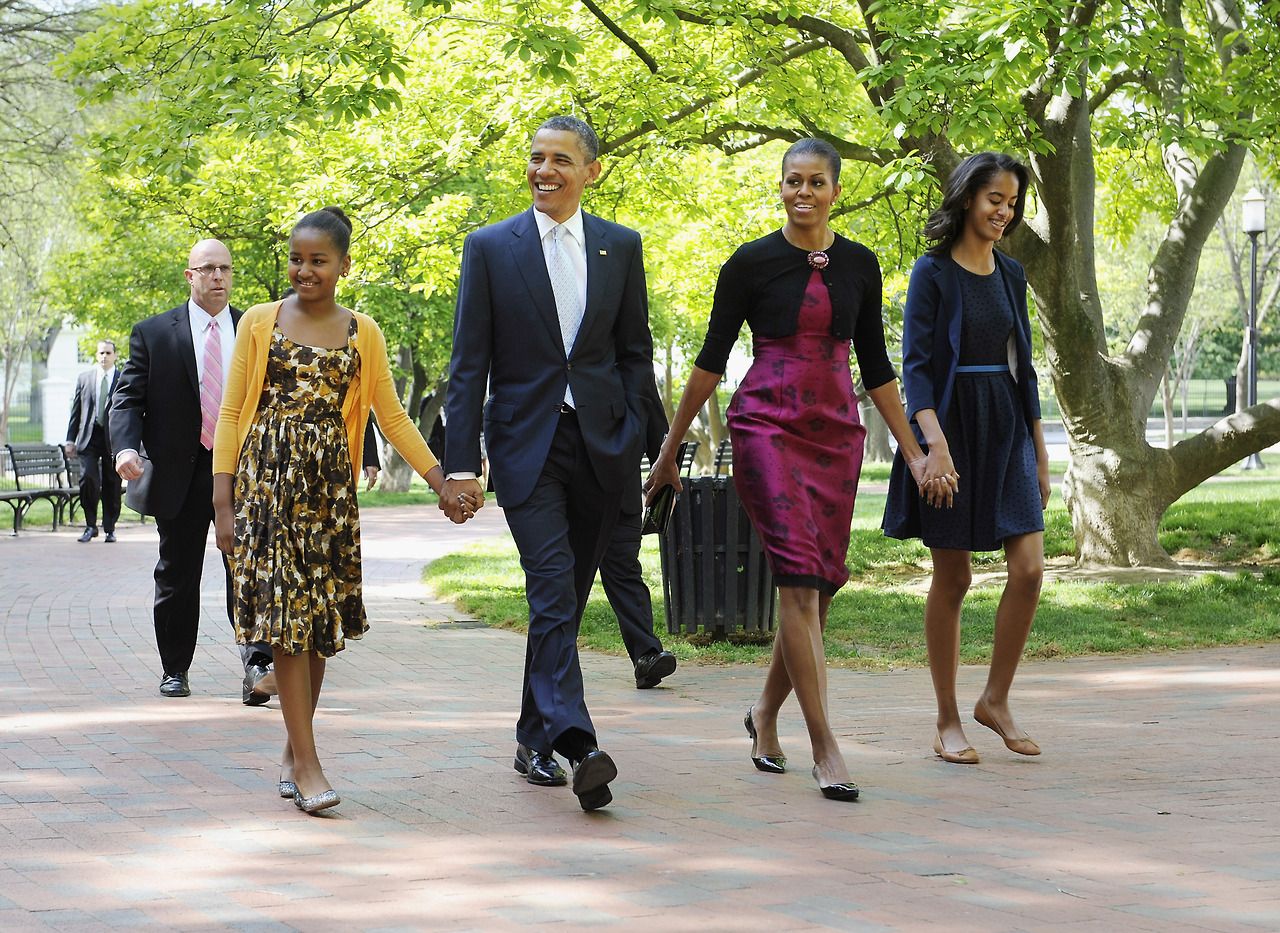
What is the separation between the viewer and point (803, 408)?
552cm

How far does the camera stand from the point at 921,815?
5082 millimetres

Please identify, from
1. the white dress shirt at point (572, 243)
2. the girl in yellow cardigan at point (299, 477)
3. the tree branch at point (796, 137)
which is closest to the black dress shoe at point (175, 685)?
the girl in yellow cardigan at point (299, 477)

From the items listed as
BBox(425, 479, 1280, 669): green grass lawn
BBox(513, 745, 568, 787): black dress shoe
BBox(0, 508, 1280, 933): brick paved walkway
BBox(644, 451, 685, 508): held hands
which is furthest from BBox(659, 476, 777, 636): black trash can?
BBox(513, 745, 568, 787): black dress shoe

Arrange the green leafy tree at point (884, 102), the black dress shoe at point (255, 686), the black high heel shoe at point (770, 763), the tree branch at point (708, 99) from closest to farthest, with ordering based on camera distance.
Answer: the black high heel shoe at point (770, 763)
the black dress shoe at point (255, 686)
the green leafy tree at point (884, 102)
the tree branch at point (708, 99)

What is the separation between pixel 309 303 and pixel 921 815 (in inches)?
99.1

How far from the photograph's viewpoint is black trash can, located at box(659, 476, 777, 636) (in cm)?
923

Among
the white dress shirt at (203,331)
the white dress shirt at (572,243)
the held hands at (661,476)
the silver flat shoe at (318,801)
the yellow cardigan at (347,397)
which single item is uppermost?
the white dress shirt at (572,243)

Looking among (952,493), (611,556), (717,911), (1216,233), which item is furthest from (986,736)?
(1216,233)

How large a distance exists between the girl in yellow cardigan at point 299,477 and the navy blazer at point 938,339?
172cm

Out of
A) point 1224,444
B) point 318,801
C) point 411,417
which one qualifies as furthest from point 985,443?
point 411,417

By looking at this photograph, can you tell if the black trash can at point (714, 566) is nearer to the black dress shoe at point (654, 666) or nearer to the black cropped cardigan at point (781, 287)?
the black dress shoe at point (654, 666)

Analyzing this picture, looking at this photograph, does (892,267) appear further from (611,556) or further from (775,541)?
(775,541)

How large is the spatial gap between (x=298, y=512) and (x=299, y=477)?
0.11 m

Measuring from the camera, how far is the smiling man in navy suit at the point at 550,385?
17.1 ft
